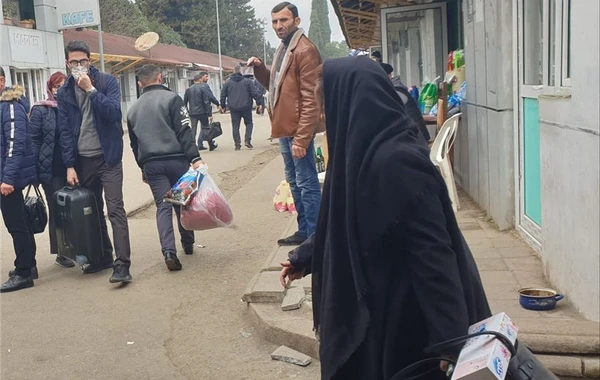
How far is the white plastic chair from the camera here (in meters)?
7.31

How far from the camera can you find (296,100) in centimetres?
602

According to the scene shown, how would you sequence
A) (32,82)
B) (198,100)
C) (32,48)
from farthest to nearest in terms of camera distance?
(32,82) < (32,48) < (198,100)

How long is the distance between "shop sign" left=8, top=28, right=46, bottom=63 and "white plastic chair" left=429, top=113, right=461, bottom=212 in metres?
16.8

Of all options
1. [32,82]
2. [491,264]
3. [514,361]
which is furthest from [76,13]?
[514,361]

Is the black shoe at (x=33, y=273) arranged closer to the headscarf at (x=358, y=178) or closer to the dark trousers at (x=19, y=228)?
the dark trousers at (x=19, y=228)

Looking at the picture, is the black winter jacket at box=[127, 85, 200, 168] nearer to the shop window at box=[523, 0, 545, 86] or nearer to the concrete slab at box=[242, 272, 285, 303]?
the concrete slab at box=[242, 272, 285, 303]

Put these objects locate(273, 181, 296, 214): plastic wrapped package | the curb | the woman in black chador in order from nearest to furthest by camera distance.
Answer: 1. the woman in black chador
2. locate(273, 181, 296, 214): plastic wrapped package
3. the curb

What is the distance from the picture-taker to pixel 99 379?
4195 millimetres

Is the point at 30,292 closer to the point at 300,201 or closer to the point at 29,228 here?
the point at 29,228

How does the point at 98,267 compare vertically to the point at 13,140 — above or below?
below

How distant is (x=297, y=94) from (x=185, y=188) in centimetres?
126

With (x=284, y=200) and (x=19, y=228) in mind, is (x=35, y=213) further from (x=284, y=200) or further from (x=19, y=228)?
(x=284, y=200)

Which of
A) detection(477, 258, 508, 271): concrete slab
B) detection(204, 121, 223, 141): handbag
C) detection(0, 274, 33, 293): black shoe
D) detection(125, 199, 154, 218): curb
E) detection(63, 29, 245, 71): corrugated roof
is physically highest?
detection(63, 29, 245, 71): corrugated roof

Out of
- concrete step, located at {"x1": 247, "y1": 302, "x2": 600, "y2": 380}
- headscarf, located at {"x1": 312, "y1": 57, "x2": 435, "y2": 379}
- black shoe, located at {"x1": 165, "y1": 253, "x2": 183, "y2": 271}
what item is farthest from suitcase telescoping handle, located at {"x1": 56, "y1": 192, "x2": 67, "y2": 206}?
headscarf, located at {"x1": 312, "y1": 57, "x2": 435, "y2": 379}
